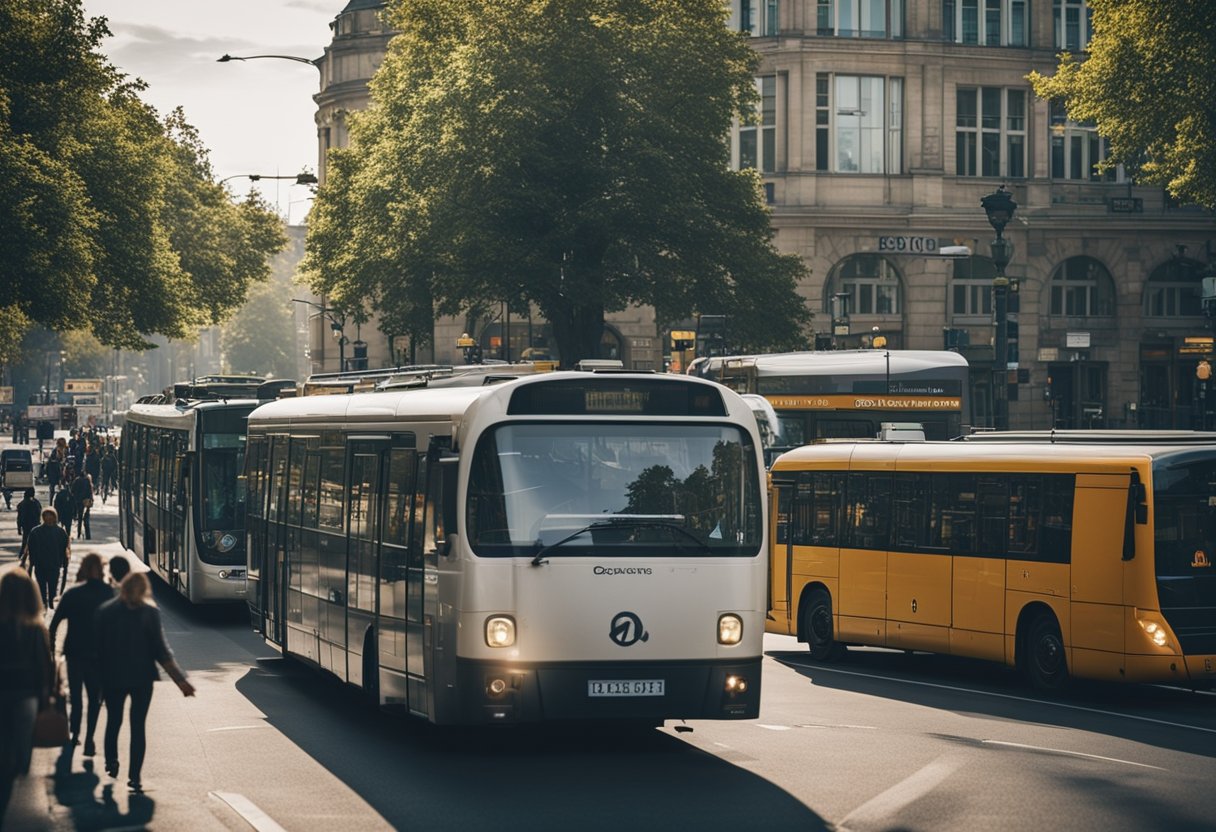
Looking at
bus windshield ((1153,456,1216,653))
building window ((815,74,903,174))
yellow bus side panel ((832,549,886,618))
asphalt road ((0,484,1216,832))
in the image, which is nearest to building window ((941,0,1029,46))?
building window ((815,74,903,174))

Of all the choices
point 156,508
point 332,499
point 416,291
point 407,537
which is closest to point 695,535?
point 407,537

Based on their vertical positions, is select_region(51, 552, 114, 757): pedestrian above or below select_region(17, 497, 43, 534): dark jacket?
above

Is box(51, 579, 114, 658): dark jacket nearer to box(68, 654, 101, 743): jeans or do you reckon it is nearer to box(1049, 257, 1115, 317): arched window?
box(68, 654, 101, 743): jeans

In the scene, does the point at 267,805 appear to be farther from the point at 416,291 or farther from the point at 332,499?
the point at 416,291

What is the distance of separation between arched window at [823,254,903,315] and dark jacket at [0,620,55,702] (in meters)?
58.0

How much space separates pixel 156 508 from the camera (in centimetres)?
2992

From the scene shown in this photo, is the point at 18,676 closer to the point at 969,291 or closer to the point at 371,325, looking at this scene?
the point at 969,291

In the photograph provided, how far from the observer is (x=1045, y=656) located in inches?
746

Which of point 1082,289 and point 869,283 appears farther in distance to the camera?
point 1082,289

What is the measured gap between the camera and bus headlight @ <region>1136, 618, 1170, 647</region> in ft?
57.6

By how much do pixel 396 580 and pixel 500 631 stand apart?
6.03 feet

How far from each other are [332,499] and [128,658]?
4.67 m

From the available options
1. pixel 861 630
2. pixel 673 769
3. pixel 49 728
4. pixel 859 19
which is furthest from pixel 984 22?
pixel 49 728

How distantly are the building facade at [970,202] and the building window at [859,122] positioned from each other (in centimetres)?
5
